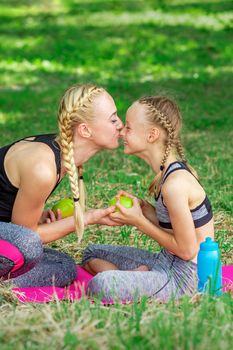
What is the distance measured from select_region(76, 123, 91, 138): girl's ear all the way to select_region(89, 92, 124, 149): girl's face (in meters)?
0.02

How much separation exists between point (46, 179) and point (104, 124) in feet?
1.69

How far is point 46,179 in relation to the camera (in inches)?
195

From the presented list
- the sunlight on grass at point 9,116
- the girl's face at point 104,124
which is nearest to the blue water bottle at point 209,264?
the girl's face at point 104,124

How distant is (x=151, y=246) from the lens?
19.9 feet

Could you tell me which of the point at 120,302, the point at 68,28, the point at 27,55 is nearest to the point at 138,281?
the point at 120,302

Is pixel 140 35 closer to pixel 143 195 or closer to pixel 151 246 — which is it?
pixel 143 195

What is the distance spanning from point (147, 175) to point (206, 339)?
13.4ft

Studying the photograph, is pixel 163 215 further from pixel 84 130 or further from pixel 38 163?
pixel 38 163

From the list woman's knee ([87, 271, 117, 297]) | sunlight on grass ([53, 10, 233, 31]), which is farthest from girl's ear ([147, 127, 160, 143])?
sunlight on grass ([53, 10, 233, 31])

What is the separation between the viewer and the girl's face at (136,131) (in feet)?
16.9

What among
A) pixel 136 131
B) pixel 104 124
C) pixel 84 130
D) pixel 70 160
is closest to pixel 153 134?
pixel 136 131

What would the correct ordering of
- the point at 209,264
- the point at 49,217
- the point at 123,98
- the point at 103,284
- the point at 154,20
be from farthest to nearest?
the point at 154,20, the point at 123,98, the point at 49,217, the point at 103,284, the point at 209,264

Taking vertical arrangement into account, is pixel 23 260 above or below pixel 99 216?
below

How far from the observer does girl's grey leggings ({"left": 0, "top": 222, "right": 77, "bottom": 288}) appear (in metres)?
4.98
